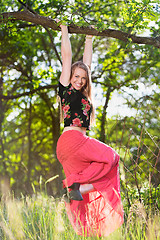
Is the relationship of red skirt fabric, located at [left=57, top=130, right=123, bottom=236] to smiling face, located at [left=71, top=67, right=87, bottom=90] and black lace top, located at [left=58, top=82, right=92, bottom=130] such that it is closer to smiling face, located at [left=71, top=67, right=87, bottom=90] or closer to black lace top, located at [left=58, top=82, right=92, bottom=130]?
black lace top, located at [left=58, top=82, right=92, bottom=130]

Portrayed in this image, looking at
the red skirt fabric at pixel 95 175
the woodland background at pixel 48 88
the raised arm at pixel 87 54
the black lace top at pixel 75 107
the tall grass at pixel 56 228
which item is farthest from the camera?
the woodland background at pixel 48 88

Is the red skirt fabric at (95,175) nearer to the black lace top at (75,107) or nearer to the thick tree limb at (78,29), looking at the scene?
the black lace top at (75,107)

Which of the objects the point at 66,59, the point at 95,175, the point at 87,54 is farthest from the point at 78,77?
the point at 95,175

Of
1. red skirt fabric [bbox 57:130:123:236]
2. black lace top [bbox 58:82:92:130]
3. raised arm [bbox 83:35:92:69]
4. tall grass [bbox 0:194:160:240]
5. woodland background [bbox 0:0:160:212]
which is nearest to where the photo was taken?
tall grass [bbox 0:194:160:240]

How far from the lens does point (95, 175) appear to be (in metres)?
2.76

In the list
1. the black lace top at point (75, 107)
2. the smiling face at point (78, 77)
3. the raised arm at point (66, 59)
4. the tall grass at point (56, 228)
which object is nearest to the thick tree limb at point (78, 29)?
the raised arm at point (66, 59)

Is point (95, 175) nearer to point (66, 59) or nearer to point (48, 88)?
point (66, 59)

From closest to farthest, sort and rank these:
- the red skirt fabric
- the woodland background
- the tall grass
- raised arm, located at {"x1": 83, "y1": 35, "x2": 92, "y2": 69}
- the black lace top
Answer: the tall grass < the red skirt fabric < the black lace top < raised arm, located at {"x1": 83, "y1": 35, "x2": 92, "y2": 69} < the woodland background

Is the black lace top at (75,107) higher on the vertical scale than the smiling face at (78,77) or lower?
lower

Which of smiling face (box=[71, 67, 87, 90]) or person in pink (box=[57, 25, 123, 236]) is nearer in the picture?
person in pink (box=[57, 25, 123, 236])

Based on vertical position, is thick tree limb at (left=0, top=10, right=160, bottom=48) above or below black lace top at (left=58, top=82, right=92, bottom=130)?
above

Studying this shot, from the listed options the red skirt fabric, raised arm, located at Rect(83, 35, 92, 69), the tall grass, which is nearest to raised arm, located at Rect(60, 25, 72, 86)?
raised arm, located at Rect(83, 35, 92, 69)

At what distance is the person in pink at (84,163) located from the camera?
2.74 meters

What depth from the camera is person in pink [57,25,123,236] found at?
2740 mm
